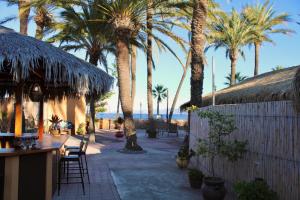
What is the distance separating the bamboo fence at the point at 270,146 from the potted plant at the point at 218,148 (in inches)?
9.0

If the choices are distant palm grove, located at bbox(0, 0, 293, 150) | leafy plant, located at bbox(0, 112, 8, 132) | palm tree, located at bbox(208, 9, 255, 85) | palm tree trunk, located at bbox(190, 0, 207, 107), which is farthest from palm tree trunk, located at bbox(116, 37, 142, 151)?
palm tree, located at bbox(208, 9, 255, 85)

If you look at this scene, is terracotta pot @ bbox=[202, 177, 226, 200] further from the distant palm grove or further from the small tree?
the distant palm grove

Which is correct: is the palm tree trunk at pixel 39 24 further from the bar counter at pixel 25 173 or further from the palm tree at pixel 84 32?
the bar counter at pixel 25 173

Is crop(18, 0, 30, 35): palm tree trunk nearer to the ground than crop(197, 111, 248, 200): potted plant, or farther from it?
farther from it

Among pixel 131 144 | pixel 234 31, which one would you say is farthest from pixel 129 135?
pixel 234 31

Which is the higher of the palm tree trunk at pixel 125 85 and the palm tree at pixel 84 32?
the palm tree at pixel 84 32

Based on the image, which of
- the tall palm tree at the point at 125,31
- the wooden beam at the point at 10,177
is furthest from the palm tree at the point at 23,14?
the wooden beam at the point at 10,177

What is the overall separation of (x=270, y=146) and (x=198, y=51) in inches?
295

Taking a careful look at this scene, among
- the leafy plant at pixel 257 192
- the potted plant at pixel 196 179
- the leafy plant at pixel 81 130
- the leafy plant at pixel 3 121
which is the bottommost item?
the potted plant at pixel 196 179

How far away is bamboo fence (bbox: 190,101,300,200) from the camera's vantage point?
6078 millimetres

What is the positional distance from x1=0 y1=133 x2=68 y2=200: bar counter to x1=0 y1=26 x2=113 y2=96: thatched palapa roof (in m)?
1.40

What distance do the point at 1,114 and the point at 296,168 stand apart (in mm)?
18670

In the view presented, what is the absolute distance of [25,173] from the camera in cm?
667

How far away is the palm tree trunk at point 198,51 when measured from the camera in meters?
13.9
